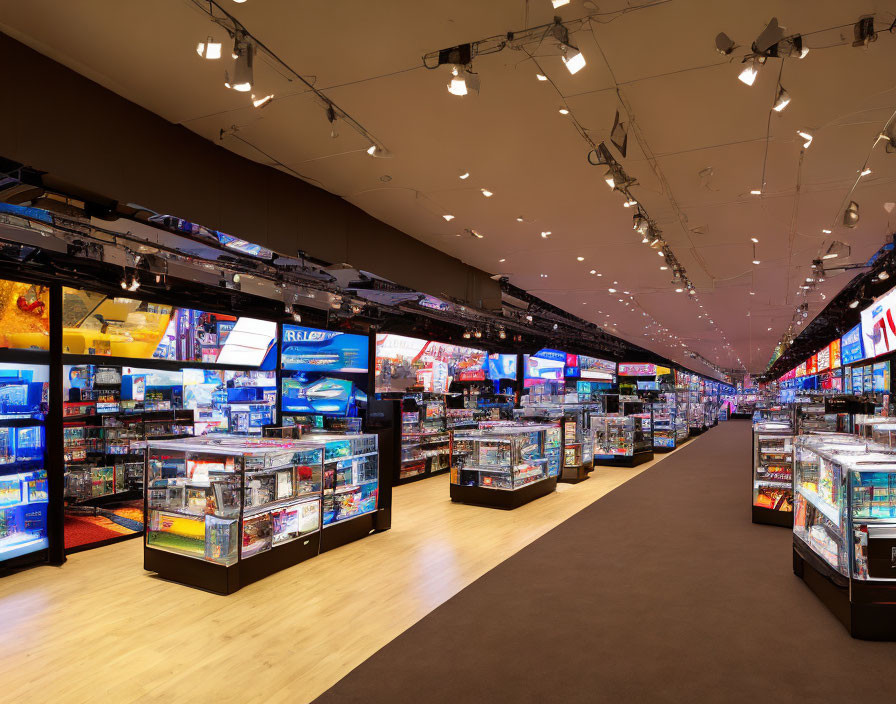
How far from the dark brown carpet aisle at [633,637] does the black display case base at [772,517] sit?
0.75 m

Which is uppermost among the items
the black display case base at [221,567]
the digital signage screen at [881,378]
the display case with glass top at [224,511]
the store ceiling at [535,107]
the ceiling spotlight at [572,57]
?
the store ceiling at [535,107]

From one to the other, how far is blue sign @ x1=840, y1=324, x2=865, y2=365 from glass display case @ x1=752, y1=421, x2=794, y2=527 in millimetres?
3975

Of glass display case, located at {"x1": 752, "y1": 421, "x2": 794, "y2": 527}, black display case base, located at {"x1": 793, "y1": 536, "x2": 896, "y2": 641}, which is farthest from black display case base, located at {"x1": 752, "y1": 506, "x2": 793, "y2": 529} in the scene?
black display case base, located at {"x1": 793, "y1": 536, "x2": 896, "y2": 641}

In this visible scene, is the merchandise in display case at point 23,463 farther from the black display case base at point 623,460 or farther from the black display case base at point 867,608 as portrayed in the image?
the black display case base at point 623,460

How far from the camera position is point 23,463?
5.70 metres

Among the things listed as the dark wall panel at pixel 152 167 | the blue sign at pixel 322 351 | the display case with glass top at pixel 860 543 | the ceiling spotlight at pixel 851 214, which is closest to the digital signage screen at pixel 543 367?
the blue sign at pixel 322 351

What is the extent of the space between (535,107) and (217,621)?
428 cm

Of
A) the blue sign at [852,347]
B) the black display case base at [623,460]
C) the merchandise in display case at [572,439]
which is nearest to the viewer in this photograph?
the blue sign at [852,347]

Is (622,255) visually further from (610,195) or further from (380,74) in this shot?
(380,74)

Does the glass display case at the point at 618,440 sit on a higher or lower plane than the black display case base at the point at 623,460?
higher

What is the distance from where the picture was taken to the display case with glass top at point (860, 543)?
3.79 metres

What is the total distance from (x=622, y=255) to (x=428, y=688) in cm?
649

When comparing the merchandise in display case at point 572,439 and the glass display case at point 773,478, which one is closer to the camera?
the glass display case at point 773,478

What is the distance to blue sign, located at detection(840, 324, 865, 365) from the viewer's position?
33.2ft
